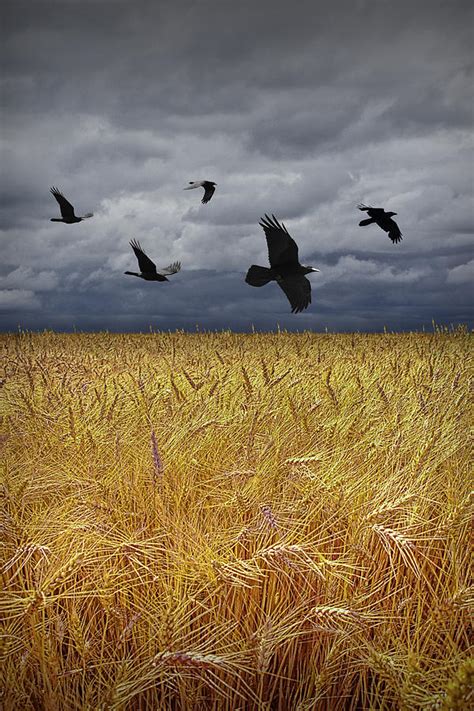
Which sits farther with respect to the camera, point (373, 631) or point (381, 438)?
point (381, 438)

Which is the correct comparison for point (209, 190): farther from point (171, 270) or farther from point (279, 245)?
point (279, 245)

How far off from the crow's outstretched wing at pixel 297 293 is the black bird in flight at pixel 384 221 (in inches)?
50.9

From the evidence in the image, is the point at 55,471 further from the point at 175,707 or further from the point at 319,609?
the point at 319,609

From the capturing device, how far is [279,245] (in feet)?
19.8

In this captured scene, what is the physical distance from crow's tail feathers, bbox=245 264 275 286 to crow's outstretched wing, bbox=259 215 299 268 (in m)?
0.40

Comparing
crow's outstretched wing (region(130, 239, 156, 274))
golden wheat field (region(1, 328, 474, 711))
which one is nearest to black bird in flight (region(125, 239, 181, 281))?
crow's outstretched wing (region(130, 239, 156, 274))

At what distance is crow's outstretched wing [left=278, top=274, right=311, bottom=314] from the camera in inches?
263

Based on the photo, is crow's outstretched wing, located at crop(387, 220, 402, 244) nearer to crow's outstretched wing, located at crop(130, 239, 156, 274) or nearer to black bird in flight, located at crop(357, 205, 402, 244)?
black bird in flight, located at crop(357, 205, 402, 244)

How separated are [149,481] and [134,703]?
0.71 meters

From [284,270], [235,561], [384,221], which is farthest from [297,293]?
[235,561]

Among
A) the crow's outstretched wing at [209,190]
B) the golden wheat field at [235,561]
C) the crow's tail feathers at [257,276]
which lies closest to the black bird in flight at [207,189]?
the crow's outstretched wing at [209,190]

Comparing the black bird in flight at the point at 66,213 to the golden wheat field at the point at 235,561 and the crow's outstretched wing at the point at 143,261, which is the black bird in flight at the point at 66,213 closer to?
the crow's outstretched wing at the point at 143,261

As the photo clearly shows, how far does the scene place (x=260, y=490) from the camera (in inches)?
70.5

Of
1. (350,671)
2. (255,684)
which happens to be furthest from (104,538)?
(350,671)
